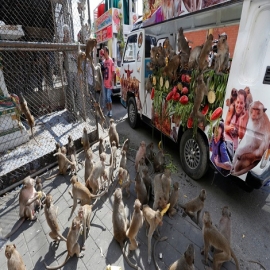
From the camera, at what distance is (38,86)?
24.1 ft

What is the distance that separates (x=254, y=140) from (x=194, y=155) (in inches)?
55.0

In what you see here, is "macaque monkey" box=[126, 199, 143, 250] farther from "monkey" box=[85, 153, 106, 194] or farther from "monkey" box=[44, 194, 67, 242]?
"monkey" box=[85, 153, 106, 194]

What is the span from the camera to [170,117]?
4199 mm

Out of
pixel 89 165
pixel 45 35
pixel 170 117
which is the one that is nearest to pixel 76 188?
pixel 89 165

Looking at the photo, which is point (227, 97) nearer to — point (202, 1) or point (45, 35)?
point (202, 1)

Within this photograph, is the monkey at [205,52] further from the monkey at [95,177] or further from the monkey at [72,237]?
the monkey at [72,237]

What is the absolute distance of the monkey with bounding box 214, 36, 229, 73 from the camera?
2826 millimetres

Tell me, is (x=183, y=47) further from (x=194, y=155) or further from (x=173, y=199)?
(x=173, y=199)

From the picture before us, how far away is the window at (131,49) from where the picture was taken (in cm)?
555

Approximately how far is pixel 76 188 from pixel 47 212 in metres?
0.54

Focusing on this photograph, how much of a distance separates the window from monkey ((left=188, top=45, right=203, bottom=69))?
2470 millimetres

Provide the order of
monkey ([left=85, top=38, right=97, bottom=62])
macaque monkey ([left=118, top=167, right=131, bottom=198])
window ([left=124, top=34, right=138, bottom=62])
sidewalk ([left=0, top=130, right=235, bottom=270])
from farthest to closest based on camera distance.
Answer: window ([left=124, top=34, right=138, bottom=62]) < monkey ([left=85, top=38, right=97, bottom=62]) < macaque monkey ([left=118, top=167, right=131, bottom=198]) < sidewalk ([left=0, top=130, right=235, bottom=270])

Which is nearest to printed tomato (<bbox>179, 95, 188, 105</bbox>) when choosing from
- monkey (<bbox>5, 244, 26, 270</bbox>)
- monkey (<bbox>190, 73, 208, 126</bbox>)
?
monkey (<bbox>190, 73, 208, 126</bbox>)

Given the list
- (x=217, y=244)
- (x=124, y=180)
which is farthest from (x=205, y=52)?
(x=217, y=244)
